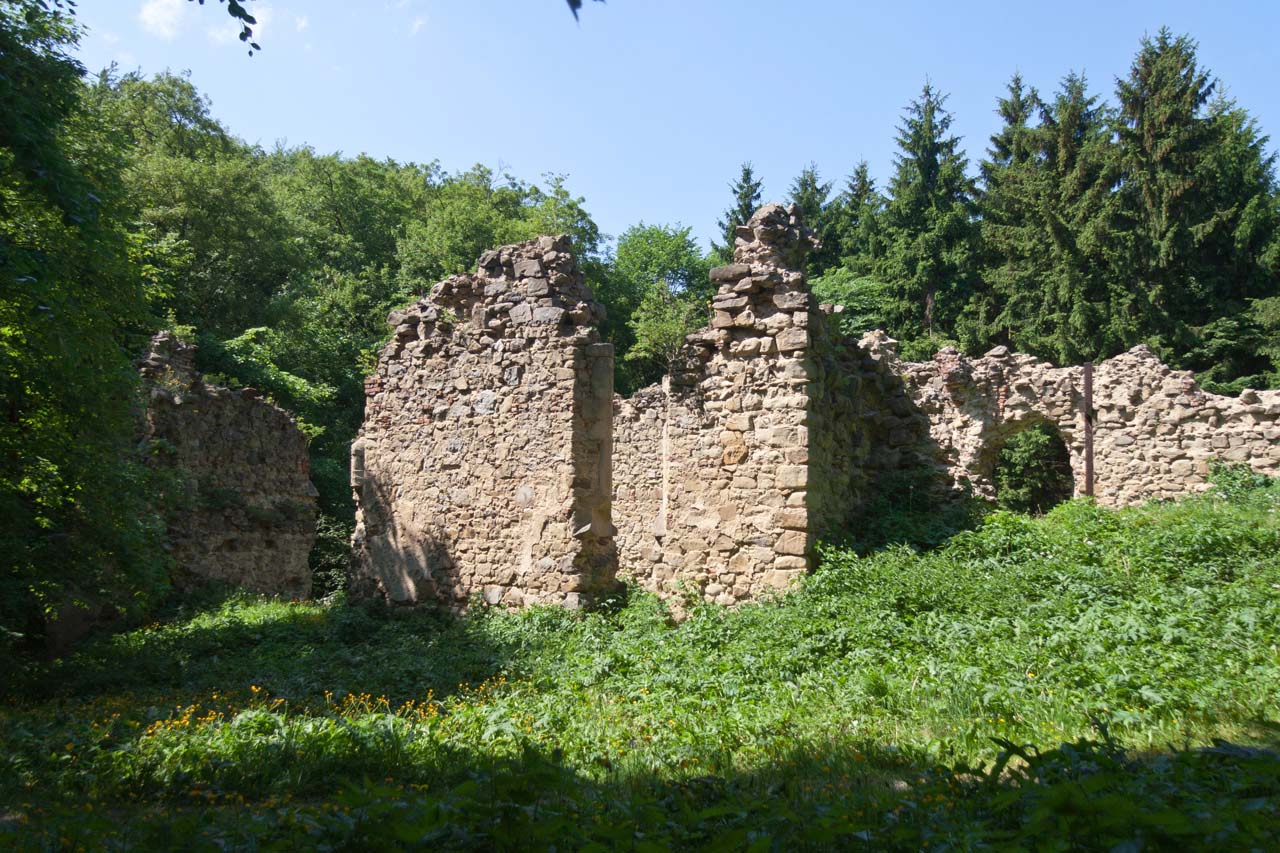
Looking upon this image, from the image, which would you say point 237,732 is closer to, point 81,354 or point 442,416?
point 81,354

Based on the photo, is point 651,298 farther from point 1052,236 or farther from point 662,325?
point 1052,236

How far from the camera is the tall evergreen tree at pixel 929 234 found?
29.3 meters

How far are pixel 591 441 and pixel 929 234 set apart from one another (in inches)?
924

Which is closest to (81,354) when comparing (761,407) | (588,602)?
(588,602)

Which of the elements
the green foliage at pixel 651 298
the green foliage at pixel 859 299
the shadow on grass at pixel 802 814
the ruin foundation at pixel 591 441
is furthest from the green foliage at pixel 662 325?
the shadow on grass at pixel 802 814

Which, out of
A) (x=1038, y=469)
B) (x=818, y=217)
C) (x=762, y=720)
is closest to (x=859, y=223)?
(x=818, y=217)

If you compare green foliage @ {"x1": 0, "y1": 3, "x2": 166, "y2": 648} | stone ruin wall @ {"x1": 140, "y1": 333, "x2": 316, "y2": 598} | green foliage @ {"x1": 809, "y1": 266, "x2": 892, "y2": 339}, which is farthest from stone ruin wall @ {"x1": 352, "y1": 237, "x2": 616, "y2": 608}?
green foliage @ {"x1": 809, "y1": 266, "x2": 892, "y2": 339}

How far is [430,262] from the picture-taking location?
29.9 m

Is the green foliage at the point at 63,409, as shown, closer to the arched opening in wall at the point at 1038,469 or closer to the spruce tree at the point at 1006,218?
the arched opening in wall at the point at 1038,469

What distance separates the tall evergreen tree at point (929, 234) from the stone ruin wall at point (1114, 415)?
13274 millimetres

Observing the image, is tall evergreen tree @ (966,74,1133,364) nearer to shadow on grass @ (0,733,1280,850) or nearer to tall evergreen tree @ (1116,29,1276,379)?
tall evergreen tree @ (1116,29,1276,379)

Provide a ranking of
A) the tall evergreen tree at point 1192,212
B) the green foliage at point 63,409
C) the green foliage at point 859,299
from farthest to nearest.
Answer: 1. the green foliage at point 859,299
2. the tall evergreen tree at point 1192,212
3. the green foliage at point 63,409

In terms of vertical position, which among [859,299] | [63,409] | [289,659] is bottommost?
[289,659]

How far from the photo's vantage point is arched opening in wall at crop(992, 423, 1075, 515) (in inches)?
966
